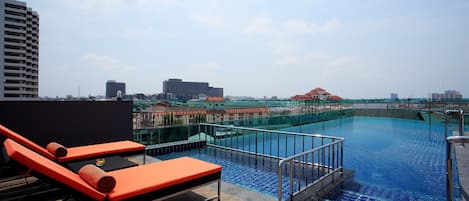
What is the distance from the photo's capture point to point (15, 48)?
55125 mm

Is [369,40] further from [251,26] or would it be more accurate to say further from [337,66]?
[251,26]

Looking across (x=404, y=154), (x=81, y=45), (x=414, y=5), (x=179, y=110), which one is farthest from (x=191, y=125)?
(x=414, y=5)

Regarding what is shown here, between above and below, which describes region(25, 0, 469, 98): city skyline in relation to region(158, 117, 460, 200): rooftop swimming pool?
Answer: above

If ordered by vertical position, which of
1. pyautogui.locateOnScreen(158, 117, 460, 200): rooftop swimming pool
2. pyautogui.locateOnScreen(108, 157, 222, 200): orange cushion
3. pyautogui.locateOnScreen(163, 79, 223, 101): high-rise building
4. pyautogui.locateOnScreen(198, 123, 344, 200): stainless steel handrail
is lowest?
pyautogui.locateOnScreen(158, 117, 460, 200): rooftop swimming pool

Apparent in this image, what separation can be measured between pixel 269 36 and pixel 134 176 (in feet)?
30.9

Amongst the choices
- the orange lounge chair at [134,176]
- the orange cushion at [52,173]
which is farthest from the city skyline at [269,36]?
the orange cushion at [52,173]

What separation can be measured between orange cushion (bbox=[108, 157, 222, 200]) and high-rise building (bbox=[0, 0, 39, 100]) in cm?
6632

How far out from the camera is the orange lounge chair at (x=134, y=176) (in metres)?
1.88

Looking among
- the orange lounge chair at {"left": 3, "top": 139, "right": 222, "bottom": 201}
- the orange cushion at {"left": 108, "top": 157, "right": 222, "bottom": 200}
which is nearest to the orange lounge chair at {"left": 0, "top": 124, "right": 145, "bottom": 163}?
the orange lounge chair at {"left": 3, "top": 139, "right": 222, "bottom": 201}

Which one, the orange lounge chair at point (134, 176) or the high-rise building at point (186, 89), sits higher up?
the high-rise building at point (186, 89)

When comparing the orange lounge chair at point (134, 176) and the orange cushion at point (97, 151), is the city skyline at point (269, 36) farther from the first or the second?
the orange lounge chair at point (134, 176)

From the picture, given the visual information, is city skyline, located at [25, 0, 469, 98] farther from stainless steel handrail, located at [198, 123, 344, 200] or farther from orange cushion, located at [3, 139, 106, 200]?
orange cushion, located at [3, 139, 106, 200]

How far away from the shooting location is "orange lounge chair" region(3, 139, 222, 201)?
188 cm

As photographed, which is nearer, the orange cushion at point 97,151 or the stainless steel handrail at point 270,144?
the orange cushion at point 97,151
